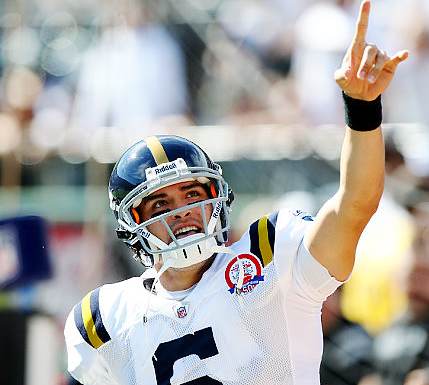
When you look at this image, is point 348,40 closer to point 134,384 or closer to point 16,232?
point 16,232

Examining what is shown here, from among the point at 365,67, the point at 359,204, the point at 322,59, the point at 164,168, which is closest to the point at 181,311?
the point at 164,168

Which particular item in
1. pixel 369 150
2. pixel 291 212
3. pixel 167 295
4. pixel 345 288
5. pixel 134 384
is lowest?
pixel 345 288

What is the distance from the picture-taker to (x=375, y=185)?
10.0ft

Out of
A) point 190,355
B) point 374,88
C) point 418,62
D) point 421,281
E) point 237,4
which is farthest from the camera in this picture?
point 237,4

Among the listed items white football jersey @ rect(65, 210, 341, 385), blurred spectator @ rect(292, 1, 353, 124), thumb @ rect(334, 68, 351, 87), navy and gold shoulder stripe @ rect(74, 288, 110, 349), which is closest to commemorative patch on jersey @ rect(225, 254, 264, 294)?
white football jersey @ rect(65, 210, 341, 385)

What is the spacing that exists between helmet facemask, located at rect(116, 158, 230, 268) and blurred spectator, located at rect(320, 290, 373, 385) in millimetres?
2712

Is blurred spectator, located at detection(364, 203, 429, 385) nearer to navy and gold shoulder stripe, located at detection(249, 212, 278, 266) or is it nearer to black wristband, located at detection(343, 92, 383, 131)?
navy and gold shoulder stripe, located at detection(249, 212, 278, 266)

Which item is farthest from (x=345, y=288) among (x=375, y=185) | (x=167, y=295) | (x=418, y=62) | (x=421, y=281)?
(x=375, y=185)

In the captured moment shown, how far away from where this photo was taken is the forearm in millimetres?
3051

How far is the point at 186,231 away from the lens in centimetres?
345

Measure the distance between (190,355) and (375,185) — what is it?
820 mm

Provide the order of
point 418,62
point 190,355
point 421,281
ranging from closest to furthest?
1. point 190,355
2. point 421,281
3. point 418,62

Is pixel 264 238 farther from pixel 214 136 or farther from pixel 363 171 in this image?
pixel 214 136

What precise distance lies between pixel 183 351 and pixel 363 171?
2.77ft
